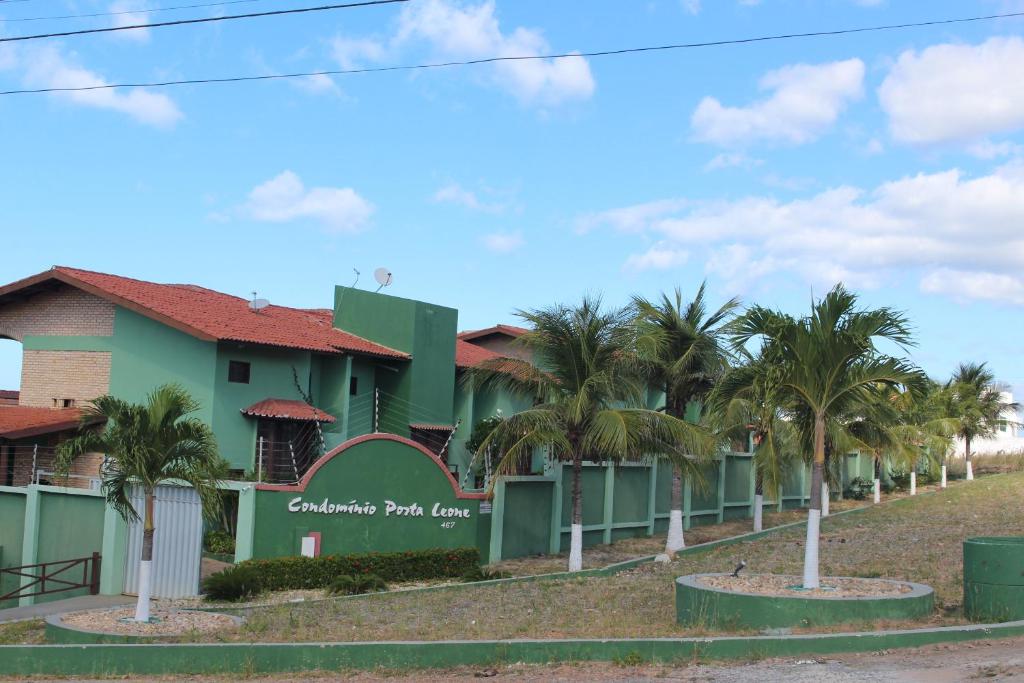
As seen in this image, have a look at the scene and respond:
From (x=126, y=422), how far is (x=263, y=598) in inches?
205

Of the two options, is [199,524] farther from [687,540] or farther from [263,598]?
[687,540]

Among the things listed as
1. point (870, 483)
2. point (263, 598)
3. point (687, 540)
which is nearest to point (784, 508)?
point (870, 483)

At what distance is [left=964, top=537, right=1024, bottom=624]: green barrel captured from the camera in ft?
41.9

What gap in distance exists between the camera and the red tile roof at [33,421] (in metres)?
25.8

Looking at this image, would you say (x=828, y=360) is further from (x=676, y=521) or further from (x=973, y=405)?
(x=973, y=405)

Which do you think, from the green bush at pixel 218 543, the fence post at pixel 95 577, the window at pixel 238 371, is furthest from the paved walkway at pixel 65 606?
the window at pixel 238 371

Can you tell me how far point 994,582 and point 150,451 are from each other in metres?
11.4

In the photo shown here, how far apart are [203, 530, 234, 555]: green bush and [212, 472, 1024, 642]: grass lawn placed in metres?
5.62

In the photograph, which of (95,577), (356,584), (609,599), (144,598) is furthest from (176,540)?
(609,599)

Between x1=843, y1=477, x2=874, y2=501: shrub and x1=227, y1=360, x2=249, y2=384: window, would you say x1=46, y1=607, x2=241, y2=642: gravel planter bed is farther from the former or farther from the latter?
x1=843, y1=477, x2=874, y2=501: shrub

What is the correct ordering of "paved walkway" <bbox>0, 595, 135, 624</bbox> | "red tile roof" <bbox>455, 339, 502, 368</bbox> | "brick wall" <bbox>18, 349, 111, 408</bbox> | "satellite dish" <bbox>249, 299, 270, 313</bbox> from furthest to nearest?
"red tile roof" <bbox>455, 339, 502, 368</bbox>
"satellite dish" <bbox>249, 299, 270, 313</bbox>
"brick wall" <bbox>18, 349, 111, 408</bbox>
"paved walkway" <bbox>0, 595, 135, 624</bbox>

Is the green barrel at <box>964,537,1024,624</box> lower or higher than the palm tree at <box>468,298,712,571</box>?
lower

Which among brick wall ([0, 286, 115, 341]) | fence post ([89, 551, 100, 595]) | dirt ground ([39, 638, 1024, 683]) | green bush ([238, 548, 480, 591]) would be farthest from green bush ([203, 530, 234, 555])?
dirt ground ([39, 638, 1024, 683])

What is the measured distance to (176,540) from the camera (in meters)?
20.5
